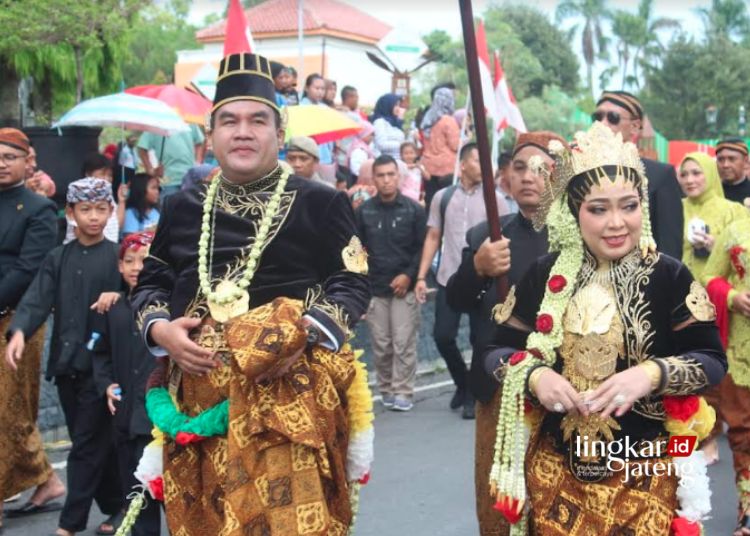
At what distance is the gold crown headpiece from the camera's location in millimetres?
4297

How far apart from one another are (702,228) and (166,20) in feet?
133

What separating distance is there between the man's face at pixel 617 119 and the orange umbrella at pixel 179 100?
7.01 metres

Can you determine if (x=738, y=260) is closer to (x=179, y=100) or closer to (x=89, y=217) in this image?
(x=89, y=217)

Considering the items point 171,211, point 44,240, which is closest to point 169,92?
point 44,240

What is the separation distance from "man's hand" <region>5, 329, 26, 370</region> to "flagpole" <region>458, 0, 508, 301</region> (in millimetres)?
3035

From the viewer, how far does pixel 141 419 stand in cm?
609

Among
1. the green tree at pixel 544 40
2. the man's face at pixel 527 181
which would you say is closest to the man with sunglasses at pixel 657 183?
the man's face at pixel 527 181

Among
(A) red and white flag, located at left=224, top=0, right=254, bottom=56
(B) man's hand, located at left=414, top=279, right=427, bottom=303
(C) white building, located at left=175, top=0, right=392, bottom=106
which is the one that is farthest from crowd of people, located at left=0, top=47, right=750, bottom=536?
(C) white building, located at left=175, top=0, right=392, bottom=106

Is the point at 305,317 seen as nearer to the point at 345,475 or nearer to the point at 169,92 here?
the point at 345,475

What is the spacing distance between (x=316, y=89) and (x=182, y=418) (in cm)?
1026

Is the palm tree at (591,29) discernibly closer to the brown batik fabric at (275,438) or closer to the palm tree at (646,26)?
the palm tree at (646,26)

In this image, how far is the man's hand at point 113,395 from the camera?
635 centimetres

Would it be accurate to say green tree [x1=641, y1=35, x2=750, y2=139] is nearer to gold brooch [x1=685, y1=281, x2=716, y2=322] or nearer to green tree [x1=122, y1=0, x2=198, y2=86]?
green tree [x1=122, y1=0, x2=198, y2=86]

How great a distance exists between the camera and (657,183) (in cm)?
625
